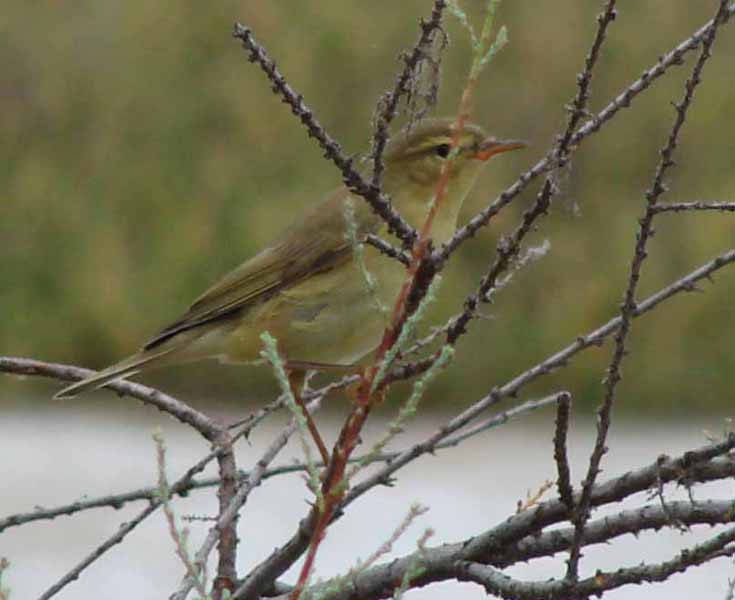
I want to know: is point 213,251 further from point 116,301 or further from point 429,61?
point 429,61

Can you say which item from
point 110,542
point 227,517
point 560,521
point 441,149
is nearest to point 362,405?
point 560,521

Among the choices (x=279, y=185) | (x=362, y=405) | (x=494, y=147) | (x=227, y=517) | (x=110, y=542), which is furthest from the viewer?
(x=279, y=185)

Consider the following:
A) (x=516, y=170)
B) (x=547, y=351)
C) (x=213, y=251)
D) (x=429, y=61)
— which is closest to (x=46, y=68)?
(x=213, y=251)

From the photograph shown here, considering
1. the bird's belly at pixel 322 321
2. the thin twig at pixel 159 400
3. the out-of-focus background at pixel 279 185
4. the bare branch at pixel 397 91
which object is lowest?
the bare branch at pixel 397 91

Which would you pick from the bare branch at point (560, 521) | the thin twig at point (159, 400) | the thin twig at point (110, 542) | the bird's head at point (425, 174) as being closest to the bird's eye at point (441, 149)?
the bird's head at point (425, 174)

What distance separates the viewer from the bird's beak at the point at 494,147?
10.6ft

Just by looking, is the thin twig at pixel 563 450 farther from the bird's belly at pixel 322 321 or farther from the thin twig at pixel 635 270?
the bird's belly at pixel 322 321

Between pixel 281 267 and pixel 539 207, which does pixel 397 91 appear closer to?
pixel 539 207

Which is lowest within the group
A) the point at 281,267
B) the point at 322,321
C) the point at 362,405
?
the point at 362,405

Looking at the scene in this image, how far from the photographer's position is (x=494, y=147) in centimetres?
348

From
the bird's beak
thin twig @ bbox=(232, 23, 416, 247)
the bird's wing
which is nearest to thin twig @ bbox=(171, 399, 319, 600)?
thin twig @ bbox=(232, 23, 416, 247)

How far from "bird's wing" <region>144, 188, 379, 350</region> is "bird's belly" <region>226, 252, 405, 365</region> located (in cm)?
4

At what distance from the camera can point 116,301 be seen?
361 inches

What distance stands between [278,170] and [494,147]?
664 centimetres
